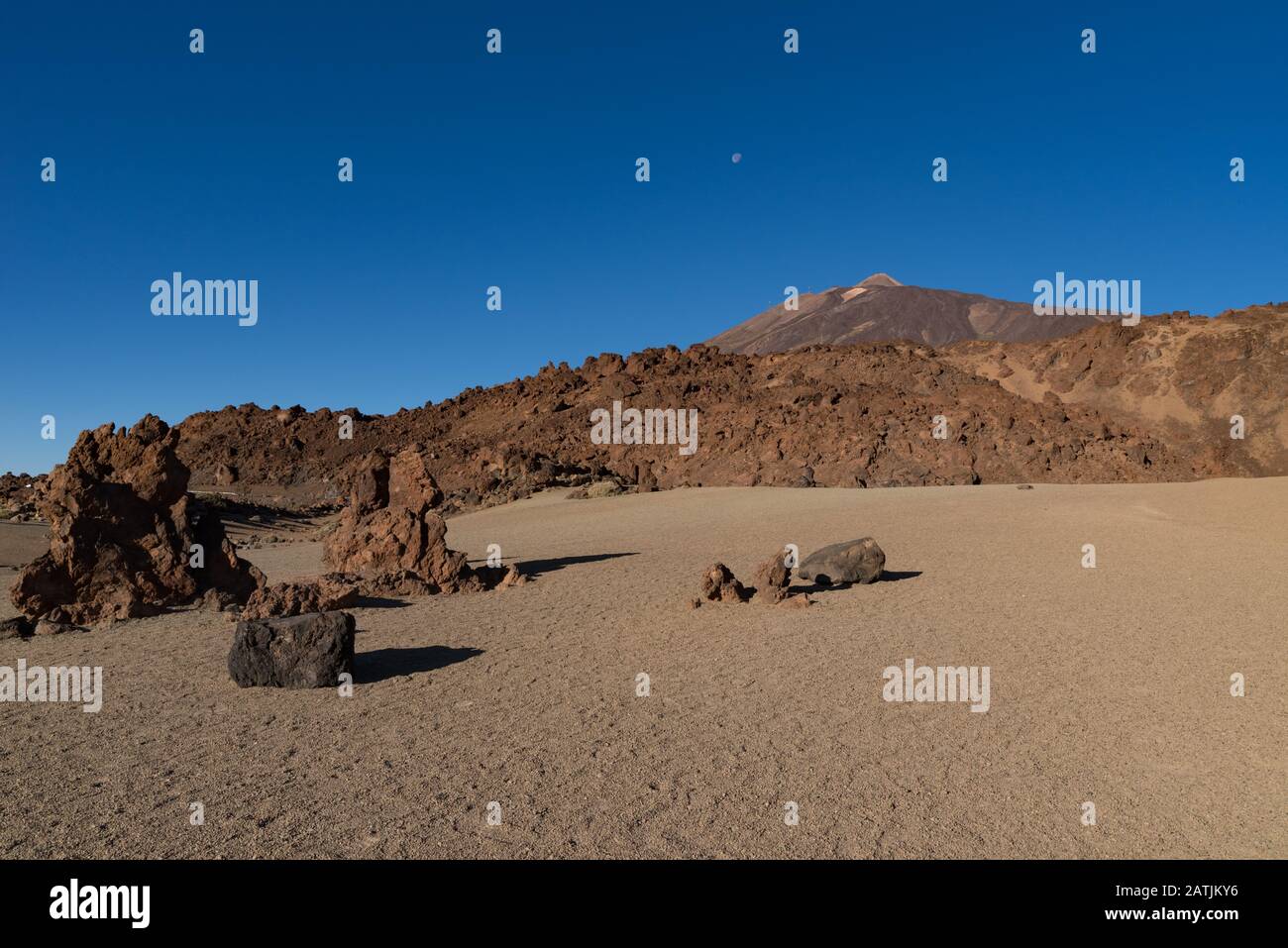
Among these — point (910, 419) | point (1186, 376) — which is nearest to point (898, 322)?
point (1186, 376)

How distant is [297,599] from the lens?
9.76 meters

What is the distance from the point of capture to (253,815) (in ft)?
14.8

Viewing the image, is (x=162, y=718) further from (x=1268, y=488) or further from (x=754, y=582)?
(x=1268, y=488)

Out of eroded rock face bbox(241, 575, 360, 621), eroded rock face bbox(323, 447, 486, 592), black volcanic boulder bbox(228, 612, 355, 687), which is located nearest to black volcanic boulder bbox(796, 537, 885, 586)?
eroded rock face bbox(323, 447, 486, 592)

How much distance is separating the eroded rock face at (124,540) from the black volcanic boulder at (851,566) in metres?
8.08

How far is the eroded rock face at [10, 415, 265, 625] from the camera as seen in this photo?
10.3 meters

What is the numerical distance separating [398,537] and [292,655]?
18.4 ft

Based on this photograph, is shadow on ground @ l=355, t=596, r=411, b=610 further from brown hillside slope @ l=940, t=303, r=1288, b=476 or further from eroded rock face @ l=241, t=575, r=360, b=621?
brown hillside slope @ l=940, t=303, r=1288, b=476

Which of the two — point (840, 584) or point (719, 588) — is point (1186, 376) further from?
point (719, 588)

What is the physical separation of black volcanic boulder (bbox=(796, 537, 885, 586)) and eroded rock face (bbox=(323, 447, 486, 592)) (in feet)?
16.4

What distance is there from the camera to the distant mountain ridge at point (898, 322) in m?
127

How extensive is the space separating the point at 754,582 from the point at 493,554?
5466mm
